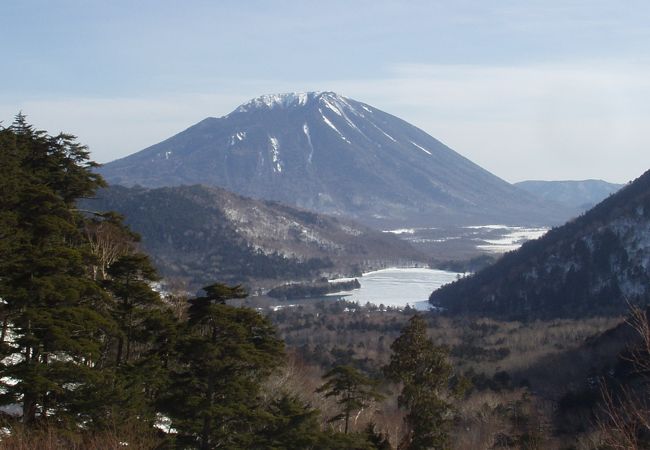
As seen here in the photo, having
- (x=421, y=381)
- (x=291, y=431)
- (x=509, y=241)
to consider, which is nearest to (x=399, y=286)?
(x=509, y=241)

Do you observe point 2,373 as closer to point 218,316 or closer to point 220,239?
point 218,316

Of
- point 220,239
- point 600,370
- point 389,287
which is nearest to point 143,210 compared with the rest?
point 220,239

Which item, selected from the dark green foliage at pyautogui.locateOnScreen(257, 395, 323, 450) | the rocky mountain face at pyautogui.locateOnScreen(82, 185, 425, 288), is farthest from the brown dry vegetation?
the rocky mountain face at pyautogui.locateOnScreen(82, 185, 425, 288)

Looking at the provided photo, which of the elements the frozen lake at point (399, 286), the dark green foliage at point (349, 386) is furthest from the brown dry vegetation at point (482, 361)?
the frozen lake at point (399, 286)

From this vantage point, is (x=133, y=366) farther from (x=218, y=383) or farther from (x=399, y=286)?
(x=399, y=286)

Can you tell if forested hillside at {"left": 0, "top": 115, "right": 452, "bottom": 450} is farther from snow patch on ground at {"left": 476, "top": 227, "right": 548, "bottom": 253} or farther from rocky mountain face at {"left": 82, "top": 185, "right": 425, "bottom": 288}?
snow patch on ground at {"left": 476, "top": 227, "right": 548, "bottom": 253}
